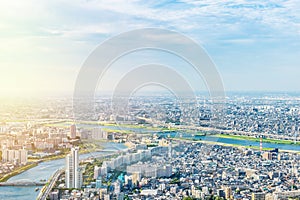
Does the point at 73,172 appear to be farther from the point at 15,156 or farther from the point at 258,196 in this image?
the point at 258,196

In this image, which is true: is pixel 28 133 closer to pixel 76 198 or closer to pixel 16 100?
pixel 16 100

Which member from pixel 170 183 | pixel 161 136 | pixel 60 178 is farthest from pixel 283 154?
pixel 60 178

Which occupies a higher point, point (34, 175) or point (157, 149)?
point (157, 149)

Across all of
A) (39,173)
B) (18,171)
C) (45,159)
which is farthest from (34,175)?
(45,159)

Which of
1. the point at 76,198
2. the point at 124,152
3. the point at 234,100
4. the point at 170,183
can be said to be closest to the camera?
the point at 76,198

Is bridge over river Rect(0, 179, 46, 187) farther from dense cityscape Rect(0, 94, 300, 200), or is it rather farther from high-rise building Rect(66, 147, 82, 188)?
high-rise building Rect(66, 147, 82, 188)

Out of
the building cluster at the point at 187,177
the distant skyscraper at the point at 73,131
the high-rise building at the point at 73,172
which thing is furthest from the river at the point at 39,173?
the distant skyscraper at the point at 73,131

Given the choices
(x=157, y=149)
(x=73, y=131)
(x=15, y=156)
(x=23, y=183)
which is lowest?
(x=23, y=183)

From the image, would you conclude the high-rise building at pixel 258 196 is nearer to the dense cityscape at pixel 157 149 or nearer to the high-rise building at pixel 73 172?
the dense cityscape at pixel 157 149
